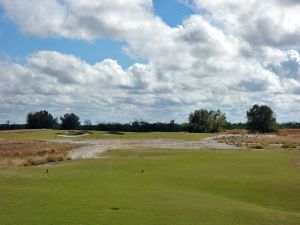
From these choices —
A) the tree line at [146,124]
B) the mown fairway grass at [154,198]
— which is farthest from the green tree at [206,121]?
the mown fairway grass at [154,198]

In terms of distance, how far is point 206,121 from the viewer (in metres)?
178

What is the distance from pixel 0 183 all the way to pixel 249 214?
45.9 feet

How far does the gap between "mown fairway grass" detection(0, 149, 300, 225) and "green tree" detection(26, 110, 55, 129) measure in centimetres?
15876

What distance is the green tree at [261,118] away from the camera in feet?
501

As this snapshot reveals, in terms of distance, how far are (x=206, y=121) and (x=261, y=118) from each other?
2844 cm

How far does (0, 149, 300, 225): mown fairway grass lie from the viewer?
17.5 m

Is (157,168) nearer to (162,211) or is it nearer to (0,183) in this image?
→ (0,183)

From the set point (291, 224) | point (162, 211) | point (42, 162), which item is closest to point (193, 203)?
point (162, 211)

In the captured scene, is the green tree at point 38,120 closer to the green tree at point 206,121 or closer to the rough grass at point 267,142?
the green tree at point 206,121

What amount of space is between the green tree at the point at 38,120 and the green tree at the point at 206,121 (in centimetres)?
5681

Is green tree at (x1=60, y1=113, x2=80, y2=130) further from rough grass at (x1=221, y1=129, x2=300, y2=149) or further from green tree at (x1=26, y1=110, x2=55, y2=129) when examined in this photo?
rough grass at (x1=221, y1=129, x2=300, y2=149)

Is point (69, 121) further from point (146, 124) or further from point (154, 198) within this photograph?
point (154, 198)

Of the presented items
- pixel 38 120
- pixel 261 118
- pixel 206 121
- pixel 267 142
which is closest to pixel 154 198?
pixel 267 142

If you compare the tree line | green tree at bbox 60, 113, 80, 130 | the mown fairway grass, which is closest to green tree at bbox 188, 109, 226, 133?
the tree line
